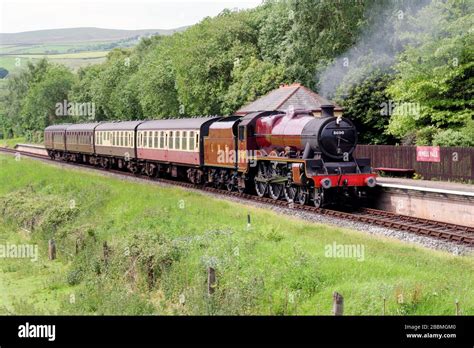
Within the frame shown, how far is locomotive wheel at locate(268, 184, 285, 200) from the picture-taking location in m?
25.6

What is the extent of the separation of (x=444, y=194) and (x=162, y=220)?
9846mm

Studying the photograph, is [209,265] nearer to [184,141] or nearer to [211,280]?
[211,280]

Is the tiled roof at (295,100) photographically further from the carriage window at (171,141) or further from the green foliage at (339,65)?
the carriage window at (171,141)

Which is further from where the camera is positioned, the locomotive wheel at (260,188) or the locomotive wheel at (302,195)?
the locomotive wheel at (260,188)

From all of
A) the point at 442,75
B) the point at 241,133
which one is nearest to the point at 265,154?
the point at 241,133

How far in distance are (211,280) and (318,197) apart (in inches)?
359

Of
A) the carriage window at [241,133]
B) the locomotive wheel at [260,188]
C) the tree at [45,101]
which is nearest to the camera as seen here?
the locomotive wheel at [260,188]

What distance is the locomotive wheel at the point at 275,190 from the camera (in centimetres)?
2562

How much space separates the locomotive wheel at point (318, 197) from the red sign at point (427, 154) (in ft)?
33.5

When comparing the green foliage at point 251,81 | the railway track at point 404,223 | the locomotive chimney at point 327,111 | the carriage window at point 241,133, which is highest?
the green foliage at point 251,81

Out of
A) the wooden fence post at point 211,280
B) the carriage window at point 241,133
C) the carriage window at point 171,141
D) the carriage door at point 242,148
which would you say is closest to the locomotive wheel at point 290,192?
the carriage door at point 242,148

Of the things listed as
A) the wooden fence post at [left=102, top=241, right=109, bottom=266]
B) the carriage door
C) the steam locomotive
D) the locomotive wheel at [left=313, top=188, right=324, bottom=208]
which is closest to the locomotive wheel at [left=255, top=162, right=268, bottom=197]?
the steam locomotive

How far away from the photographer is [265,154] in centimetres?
2617
